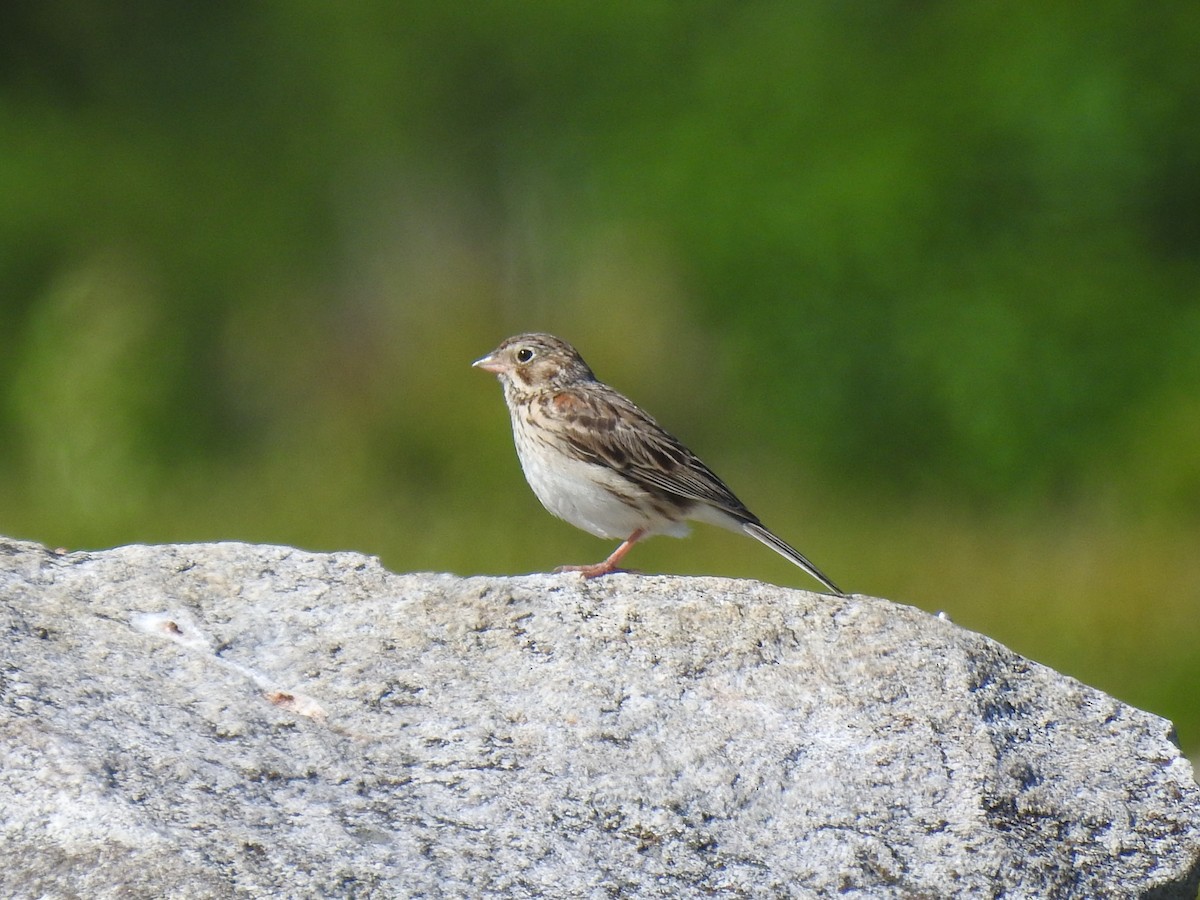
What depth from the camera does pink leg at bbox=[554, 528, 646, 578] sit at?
5.31 m

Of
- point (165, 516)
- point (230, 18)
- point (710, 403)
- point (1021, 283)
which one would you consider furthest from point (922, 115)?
point (230, 18)

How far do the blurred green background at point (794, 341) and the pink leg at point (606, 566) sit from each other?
437 cm

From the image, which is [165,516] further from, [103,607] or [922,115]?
[103,607]

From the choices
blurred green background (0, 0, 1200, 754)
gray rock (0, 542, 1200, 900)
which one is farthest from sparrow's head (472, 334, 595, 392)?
blurred green background (0, 0, 1200, 754)

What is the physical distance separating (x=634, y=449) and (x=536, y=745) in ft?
9.65

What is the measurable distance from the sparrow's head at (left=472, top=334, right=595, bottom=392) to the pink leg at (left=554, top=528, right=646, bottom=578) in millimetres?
839

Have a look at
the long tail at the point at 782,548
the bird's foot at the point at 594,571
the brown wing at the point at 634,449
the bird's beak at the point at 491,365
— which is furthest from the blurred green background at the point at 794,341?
the bird's foot at the point at 594,571

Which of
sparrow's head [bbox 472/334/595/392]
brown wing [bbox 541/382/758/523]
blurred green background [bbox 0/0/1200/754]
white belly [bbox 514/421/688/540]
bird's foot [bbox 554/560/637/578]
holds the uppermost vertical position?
blurred green background [bbox 0/0/1200/754]

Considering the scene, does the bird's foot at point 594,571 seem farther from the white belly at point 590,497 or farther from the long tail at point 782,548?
the long tail at point 782,548

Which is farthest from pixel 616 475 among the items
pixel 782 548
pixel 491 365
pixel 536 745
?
pixel 536 745

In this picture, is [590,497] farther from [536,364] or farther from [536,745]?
[536,745]

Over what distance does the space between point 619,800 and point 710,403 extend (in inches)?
473

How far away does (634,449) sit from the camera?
7.03m

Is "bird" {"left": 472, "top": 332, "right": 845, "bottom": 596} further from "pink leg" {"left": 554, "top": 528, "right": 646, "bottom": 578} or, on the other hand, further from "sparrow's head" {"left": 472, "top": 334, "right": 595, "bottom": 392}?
"sparrow's head" {"left": 472, "top": 334, "right": 595, "bottom": 392}
